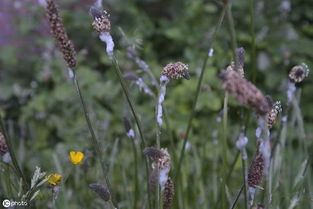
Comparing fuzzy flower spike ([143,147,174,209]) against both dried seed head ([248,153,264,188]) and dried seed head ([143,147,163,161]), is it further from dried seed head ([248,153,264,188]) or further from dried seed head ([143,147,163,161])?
dried seed head ([248,153,264,188])

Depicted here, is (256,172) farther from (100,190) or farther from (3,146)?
(3,146)

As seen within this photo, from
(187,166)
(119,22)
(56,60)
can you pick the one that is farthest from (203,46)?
(187,166)

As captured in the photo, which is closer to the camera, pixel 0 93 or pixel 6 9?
pixel 0 93

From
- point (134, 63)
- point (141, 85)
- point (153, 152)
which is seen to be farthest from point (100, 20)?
point (134, 63)

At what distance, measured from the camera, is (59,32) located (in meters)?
1.03

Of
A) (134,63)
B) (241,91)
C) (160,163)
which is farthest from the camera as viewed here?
(134,63)

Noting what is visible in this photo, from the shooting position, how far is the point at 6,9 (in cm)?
377

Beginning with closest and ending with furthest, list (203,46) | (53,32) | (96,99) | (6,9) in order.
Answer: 1. (53,32)
2. (96,99)
3. (203,46)
4. (6,9)

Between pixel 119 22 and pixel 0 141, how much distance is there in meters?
2.74

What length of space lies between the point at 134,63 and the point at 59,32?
7.54 ft

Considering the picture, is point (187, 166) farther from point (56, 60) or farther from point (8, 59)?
point (8, 59)

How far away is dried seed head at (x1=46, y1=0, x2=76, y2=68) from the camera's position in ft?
3.35

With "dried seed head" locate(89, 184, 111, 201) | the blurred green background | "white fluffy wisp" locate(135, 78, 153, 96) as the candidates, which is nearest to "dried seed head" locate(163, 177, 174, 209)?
"dried seed head" locate(89, 184, 111, 201)

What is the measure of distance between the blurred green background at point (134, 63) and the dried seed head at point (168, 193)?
1.65m
